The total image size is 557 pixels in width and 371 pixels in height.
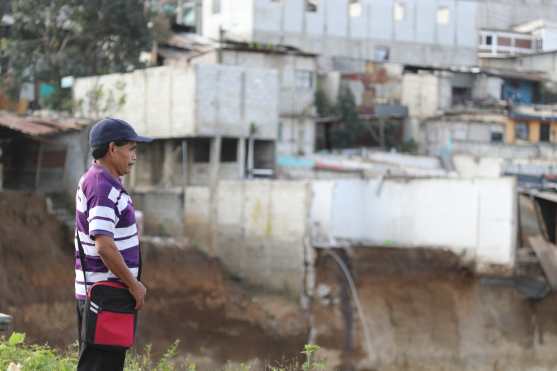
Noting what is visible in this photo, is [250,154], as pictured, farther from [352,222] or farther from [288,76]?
[288,76]

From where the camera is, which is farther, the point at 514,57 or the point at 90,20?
the point at 514,57

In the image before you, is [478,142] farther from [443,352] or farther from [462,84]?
[443,352]

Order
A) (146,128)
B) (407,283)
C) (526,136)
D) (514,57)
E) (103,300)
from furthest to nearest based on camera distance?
(514,57) → (526,136) → (146,128) → (407,283) → (103,300)

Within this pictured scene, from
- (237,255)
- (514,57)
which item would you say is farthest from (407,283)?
(514,57)

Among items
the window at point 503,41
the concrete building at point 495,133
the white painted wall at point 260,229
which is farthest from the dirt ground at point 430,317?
the window at point 503,41

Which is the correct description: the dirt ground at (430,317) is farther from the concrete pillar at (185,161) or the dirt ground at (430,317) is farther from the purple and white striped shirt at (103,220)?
the purple and white striped shirt at (103,220)

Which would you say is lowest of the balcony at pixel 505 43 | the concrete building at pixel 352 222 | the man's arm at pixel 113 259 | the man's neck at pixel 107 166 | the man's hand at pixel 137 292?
the concrete building at pixel 352 222

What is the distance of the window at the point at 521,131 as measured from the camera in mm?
41594

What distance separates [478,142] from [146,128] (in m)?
15.0

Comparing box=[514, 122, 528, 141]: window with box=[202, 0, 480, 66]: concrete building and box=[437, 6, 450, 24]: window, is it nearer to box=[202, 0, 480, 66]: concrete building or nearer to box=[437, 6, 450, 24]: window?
box=[202, 0, 480, 66]: concrete building

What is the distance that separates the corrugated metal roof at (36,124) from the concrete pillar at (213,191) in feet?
14.0

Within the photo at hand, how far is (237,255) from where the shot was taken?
2770 centimetres

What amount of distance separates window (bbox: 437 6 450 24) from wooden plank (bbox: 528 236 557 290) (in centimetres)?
2430

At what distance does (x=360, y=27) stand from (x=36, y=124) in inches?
939
